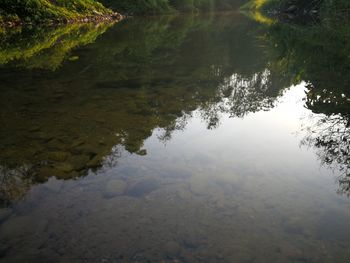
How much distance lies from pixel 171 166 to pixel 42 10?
156 feet

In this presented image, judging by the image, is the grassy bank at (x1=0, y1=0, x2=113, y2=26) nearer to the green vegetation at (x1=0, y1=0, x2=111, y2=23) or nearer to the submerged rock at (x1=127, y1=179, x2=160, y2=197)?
the green vegetation at (x1=0, y1=0, x2=111, y2=23)

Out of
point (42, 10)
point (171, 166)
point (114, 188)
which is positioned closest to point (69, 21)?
point (42, 10)

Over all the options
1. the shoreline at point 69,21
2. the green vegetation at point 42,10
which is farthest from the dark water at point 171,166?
the green vegetation at point 42,10

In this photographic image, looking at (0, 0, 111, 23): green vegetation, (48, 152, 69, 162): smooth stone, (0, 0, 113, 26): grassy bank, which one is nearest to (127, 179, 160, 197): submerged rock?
(48, 152, 69, 162): smooth stone

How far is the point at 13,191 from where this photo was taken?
8.68 m

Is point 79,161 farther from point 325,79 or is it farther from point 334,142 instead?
point 325,79

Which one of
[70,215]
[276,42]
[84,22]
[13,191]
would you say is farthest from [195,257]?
[84,22]

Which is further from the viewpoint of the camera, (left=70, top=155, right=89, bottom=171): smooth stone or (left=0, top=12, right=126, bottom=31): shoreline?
(left=0, top=12, right=126, bottom=31): shoreline

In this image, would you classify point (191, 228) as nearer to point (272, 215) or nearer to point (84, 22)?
point (272, 215)

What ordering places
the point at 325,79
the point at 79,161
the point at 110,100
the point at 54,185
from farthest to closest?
the point at 325,79 → the point at 110,100 → the point at 79,161 → the point at 54,185

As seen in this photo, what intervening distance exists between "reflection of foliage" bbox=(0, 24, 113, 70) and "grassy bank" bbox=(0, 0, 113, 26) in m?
7.77

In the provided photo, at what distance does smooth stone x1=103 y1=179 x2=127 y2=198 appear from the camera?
877 centimetres

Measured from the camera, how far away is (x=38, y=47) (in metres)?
29.8

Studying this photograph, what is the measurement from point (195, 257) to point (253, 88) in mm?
16482
